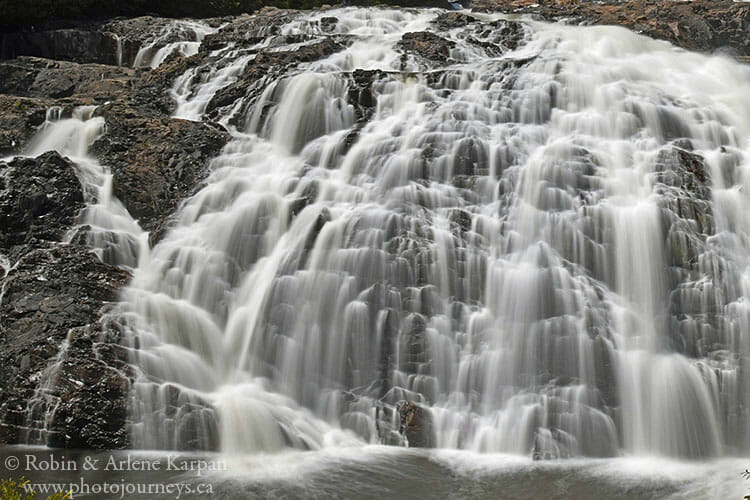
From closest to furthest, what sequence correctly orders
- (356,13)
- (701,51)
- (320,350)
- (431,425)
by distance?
(431,425)
(320,350)
(701,51)
(356,13)

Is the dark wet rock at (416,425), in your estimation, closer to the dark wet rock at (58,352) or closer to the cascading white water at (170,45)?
the dark wet rock at (58,352)

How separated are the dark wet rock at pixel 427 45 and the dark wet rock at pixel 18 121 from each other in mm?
7794

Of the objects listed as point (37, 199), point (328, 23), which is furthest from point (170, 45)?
point (37, 199)

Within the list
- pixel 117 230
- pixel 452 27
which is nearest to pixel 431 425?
pixel 117 230

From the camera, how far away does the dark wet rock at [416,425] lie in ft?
33.4

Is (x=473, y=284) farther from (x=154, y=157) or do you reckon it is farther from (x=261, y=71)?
(x=261, y=71)

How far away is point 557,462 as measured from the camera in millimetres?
9703

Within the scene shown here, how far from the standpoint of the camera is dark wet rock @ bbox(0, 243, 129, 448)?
391 inches

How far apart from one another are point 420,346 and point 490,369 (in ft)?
3.26

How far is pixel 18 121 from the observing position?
15.8m

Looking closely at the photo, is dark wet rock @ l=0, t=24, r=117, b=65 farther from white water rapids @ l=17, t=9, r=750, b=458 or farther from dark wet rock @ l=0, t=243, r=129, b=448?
dark wet rock @ l=0, t=243, r=129, b=448

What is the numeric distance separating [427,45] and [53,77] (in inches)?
375

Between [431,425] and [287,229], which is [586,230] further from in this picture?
[287,229]

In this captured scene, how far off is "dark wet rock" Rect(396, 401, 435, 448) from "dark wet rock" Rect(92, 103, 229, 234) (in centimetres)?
562
